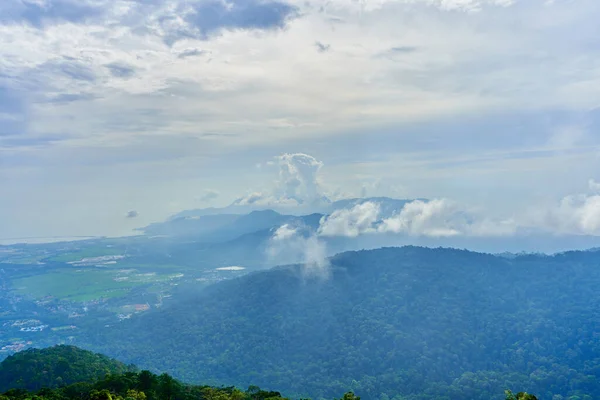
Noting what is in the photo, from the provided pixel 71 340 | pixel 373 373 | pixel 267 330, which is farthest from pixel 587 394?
pixel 71 340

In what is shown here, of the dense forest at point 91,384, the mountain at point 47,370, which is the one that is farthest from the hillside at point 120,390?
Answer: the mountain at point 47,370

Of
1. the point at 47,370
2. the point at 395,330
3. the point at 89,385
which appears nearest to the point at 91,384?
the point at 89,385

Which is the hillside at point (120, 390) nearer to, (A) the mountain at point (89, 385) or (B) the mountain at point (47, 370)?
(A) the mountain at point (89, 385)

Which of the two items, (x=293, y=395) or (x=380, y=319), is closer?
(x=293, y=395)

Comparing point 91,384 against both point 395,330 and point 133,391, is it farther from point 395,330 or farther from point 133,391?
point 395,330

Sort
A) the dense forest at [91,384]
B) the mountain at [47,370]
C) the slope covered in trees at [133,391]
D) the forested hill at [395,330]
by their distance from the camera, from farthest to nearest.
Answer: the forested hill at [395,330], the mountain at [47,370], the slope covered in trees at [133,391], the dense forest at [91,384]

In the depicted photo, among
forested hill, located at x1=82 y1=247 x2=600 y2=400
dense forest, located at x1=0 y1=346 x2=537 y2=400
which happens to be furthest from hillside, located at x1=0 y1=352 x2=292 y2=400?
forested hill, located at x1=82 y1=247 x2=600 y2=400

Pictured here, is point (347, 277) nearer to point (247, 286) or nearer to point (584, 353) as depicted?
point (247, 286)
